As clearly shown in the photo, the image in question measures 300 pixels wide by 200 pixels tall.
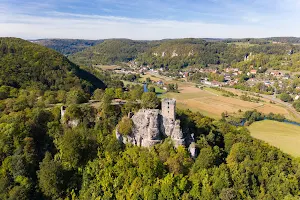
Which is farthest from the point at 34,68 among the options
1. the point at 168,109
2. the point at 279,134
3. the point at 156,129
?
the point at 279,134

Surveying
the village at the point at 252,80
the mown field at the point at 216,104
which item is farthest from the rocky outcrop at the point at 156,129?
the village at the point at 252,80

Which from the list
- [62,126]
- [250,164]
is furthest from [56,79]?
[250,164]

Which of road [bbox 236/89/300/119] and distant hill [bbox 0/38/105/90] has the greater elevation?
distant hill [bbox 0/38/105/90]

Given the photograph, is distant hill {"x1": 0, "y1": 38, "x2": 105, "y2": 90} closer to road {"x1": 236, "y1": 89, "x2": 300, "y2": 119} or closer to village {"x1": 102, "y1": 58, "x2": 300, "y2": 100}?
village {"x1": 102, "y1": 58, "x2": 300, "y2": 100}

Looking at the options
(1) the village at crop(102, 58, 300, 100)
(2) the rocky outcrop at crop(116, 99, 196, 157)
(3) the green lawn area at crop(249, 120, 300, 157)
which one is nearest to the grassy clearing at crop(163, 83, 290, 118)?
(3) the green lawn area at crop(249, 120, 300, 157)

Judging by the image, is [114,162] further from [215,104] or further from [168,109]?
[215,104]

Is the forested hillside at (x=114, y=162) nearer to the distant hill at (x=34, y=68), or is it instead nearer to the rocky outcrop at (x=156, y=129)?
the rocky outcrop at (x=156, y=129)
